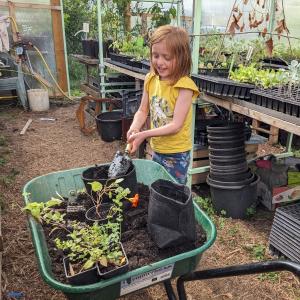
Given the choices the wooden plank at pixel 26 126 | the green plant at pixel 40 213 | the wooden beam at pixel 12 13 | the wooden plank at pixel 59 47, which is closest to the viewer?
the green plant at pixel 40 213

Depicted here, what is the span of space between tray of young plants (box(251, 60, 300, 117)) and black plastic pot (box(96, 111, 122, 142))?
2.34m

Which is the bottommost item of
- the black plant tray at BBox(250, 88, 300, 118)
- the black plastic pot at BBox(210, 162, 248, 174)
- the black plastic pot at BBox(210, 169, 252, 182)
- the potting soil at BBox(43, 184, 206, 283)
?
the black plastic pot at BBox(210, 169, 252, 182)

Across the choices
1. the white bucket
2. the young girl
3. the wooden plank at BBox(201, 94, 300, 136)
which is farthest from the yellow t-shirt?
the white bucket

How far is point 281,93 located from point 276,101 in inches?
3.6

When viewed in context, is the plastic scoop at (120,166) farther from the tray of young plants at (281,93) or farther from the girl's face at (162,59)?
the tray of young plants at (281,93)

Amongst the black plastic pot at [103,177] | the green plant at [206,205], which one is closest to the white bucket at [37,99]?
the green plant at [206,205]

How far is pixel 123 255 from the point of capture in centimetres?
104

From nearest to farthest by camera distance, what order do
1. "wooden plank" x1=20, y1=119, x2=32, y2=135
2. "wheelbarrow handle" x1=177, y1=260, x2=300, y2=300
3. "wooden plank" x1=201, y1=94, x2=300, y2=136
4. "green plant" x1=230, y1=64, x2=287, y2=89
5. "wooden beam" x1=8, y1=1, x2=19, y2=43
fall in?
"wheelbarrow handle" x1=177, y1=260, x2=300, y2=300
"wooden plank" x1=201, y1=94, x2=300, y2=136
"green plant" x1=230, y1=64, x2=287, y2=89
"wooden plank" x1=20, y1=119, x2=32, y2=135
"wooden beam" x1=8, y1=1, x2=19, y2=43

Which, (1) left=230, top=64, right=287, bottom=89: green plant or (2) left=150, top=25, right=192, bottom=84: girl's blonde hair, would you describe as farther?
(1) left=230, top=64, right=287, bottom=89: green plant

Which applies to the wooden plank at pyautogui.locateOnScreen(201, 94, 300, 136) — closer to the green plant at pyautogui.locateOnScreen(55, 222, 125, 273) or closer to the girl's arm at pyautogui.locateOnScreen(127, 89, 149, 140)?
the girl's arm at pyautogui.locateOnScreen(127, 89, 149, 140)

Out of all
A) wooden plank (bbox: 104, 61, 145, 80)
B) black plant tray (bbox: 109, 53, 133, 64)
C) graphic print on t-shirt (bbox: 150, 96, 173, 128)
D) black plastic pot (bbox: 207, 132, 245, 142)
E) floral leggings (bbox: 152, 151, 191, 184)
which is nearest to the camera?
graphic print on t-shirt (bbox: 150, 96, 173, 128)

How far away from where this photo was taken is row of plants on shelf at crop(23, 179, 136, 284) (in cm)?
100

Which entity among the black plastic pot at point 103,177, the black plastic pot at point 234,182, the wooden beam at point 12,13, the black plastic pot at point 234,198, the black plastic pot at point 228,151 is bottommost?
the black plastic pot at point 234,198

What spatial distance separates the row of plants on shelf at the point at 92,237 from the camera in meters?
1.00
